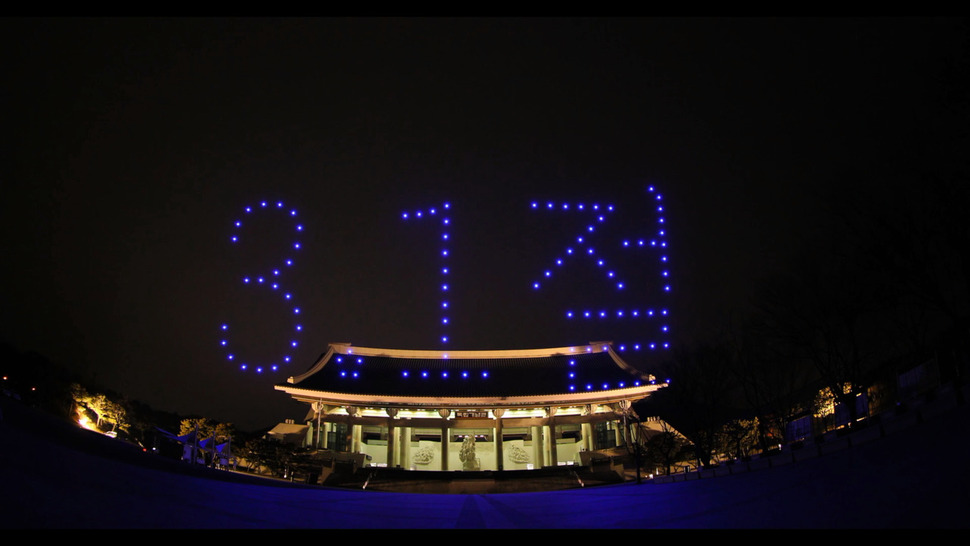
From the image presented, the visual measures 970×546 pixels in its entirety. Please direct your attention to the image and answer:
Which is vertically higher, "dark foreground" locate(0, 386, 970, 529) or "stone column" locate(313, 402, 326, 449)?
"stone column" locate(313, 402, 326, 449)

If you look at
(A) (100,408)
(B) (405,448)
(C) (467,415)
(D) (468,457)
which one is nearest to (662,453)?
(D) (468,457)

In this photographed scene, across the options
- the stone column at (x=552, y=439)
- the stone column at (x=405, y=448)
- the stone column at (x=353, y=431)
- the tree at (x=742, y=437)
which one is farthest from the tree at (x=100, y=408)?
the tree at (x=742, y=437)

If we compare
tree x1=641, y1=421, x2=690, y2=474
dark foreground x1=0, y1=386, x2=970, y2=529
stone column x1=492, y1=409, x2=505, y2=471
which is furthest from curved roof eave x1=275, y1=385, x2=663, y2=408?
dark foreground x1=0, y1=386, x2=970, y2=529

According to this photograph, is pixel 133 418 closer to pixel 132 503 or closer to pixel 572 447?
pixel 572 447

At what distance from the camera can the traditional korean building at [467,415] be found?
21.1m

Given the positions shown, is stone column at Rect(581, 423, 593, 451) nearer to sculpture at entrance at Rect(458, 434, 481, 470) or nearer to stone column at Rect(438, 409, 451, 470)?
sculpture at entrance at Rect(458, 434, 481, 470)

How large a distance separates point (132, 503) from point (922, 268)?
1254 centimetres

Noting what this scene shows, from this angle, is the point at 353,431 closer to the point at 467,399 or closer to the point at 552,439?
the point at 467,399

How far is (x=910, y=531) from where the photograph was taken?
2.05m

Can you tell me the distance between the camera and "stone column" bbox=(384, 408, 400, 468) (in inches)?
840

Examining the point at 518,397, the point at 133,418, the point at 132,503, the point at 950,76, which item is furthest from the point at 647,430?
the point at 132,503

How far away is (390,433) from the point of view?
21625 millimetres

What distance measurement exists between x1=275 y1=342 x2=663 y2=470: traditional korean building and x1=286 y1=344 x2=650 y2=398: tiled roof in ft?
0.28

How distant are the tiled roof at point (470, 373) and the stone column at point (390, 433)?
0.83m
